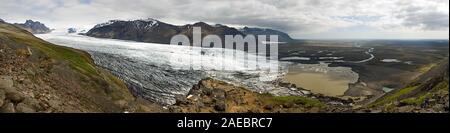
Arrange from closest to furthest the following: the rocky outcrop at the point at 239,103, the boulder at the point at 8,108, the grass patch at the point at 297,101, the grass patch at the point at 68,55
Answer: the boulder at the point at 8,108
the rocky outcrop at the point at 239,103
the grass patch at the point at 68,55
the grass patch at the point at 297,101

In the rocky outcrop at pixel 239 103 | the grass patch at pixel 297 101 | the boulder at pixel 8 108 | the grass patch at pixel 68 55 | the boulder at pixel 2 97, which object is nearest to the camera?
the boulder at pixel 8 108

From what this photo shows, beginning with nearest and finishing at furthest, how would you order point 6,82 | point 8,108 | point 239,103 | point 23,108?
1. point 8,108
2. point 23,108
3. point 6,82
4. point 239,103

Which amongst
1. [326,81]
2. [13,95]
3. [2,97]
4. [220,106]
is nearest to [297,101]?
[220,106]

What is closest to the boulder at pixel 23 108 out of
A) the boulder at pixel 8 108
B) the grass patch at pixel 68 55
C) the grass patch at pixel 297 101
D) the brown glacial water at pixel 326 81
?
the boulder at pixel 8 108

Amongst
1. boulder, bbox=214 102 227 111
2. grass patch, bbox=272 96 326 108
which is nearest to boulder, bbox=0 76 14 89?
boulder, bbox=214 102 227 111

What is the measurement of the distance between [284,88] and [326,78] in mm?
27124

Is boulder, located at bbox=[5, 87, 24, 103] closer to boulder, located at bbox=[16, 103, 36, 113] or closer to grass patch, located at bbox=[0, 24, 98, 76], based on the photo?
boulder, located at bbox=[16, 103, 36, 113]

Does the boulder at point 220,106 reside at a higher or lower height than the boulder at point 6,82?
lower

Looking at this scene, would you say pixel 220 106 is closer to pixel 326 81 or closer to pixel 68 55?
pixel 68 55

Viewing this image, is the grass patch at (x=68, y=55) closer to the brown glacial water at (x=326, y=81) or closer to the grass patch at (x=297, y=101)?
the grass patch at (x=297, y=101)

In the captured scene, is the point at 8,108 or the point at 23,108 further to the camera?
the point at 23,108

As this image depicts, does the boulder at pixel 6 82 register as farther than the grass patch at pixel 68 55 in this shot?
No

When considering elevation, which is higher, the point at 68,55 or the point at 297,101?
the point at 68,55
